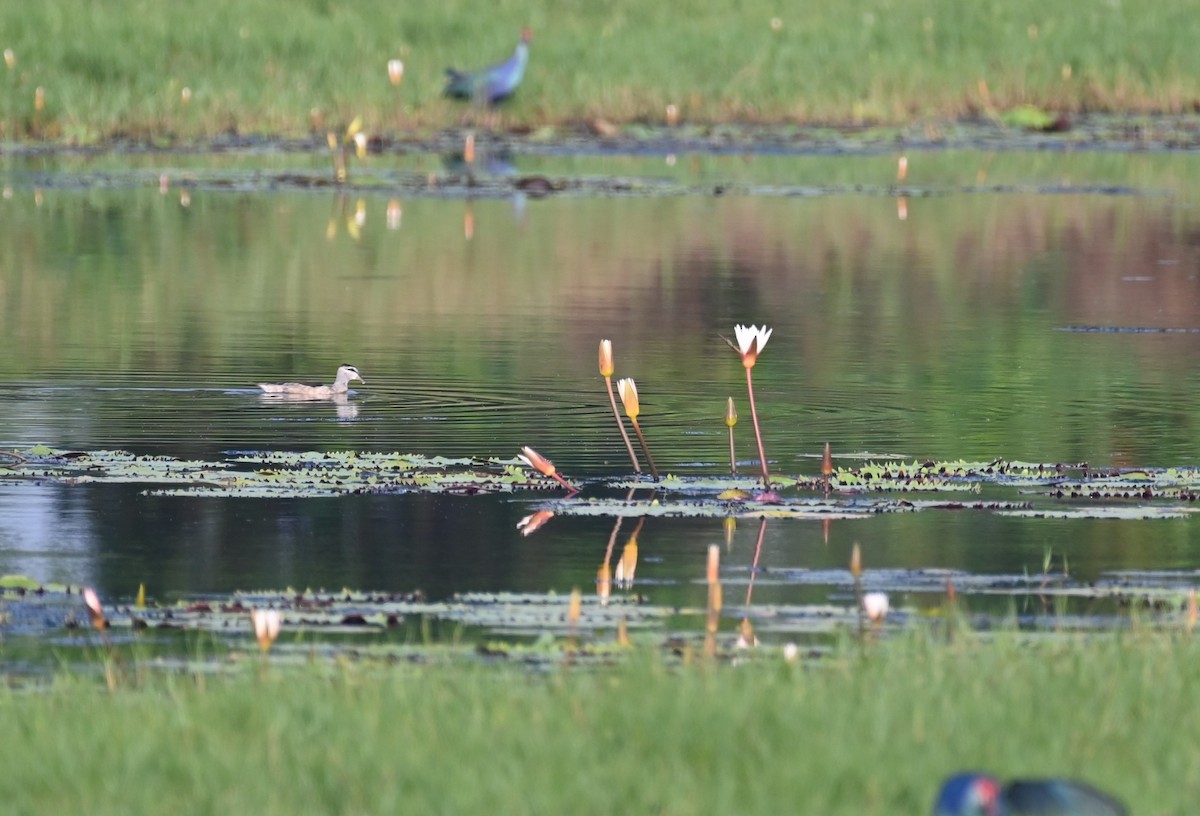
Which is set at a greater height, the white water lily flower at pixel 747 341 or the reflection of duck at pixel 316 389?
the white water lily flower at pixel 747 341

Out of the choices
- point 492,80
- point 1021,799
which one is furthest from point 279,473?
point 492,80

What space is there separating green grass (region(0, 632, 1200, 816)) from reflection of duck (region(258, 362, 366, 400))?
5751mm

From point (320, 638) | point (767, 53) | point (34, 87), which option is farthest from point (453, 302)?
point (767, 53)

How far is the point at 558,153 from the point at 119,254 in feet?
34.6

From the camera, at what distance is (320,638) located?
7.06 m

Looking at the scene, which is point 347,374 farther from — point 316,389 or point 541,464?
point 541,464

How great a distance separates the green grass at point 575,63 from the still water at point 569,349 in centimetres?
219

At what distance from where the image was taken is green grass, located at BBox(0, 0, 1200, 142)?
30109mm

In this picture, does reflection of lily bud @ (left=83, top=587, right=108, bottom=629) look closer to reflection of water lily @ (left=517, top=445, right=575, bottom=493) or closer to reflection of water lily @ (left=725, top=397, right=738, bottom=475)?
reflection of water lily @ (left=517, top=445, right=575, bottom=493)

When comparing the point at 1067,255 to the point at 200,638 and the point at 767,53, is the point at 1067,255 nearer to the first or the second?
the point at 767,53

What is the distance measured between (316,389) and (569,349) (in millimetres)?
2457

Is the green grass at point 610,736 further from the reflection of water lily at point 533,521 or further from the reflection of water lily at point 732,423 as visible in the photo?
the reflection of water lily at point 732,423

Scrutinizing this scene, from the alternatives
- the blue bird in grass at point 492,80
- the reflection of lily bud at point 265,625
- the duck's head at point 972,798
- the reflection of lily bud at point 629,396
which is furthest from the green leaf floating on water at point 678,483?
the blue bird in grass at point 492,80

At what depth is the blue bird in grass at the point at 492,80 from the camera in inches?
1217
